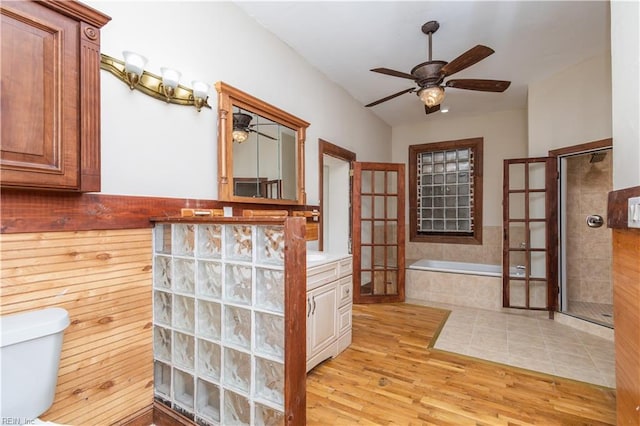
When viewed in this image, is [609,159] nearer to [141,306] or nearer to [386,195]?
[386,195]

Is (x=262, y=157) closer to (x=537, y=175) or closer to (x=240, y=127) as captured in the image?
(x=240, y=127)

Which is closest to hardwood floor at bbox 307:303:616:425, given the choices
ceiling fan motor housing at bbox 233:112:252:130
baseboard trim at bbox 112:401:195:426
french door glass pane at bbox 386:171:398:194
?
baseboard trim at bbox 112:401:195:426

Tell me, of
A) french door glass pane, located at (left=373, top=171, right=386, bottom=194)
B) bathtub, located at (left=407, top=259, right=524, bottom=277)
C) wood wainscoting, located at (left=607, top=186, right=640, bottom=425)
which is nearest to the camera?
wood wainscoting, located at (left=607, top=186, right=640, bottom=425)

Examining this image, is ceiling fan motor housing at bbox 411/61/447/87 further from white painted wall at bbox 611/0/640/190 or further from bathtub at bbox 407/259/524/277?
bathtub at bbox 407/259/524/277

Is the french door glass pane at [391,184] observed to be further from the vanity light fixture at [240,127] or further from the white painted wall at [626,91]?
the white painted wall at [626,91]

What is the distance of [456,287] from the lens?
3.71 m

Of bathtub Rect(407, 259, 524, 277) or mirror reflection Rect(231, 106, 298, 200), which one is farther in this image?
bathtub Rect(407, 259, 524, 277)

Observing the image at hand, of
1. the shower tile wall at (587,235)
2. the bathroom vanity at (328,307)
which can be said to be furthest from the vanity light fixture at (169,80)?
the shower tile wall at (587,235)

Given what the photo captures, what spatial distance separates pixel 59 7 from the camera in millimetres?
1108

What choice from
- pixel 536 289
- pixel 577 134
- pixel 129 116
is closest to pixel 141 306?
pixel 129 116

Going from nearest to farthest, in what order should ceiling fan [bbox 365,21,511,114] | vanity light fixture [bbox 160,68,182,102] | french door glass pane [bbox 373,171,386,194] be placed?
vanity light fixture [bbox 160,68,182,102] < ceiling fan [bbox 365,21,511,114] < french door glass pane [bbox 373,171,386,194]

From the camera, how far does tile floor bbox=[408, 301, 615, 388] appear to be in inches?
85.4

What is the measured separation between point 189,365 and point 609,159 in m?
4.94

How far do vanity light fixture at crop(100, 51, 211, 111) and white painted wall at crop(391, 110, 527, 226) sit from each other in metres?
4.04
